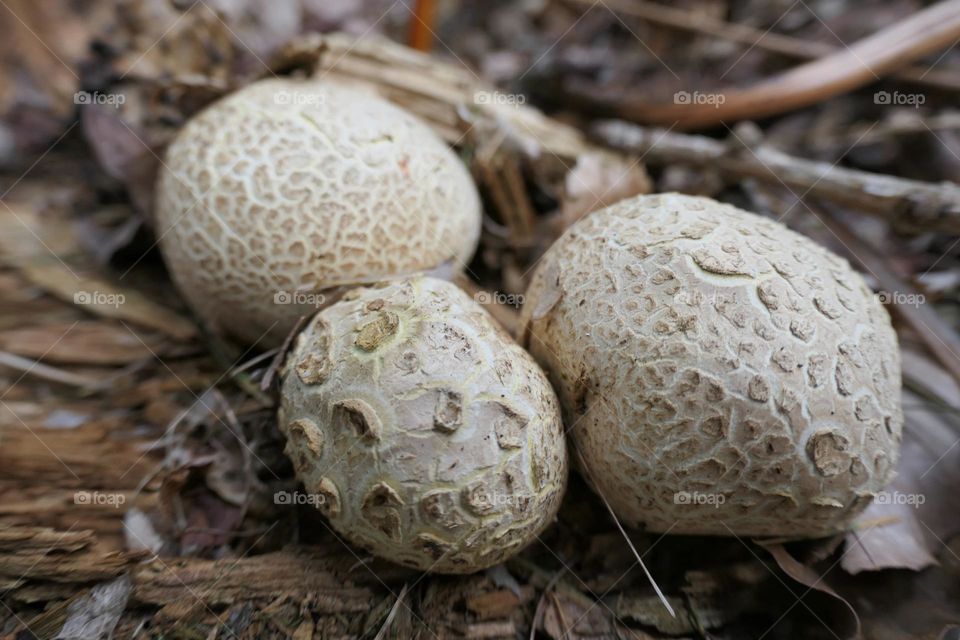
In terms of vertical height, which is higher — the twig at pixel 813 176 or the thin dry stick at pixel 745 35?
the thin dry stick at pixel 745 35

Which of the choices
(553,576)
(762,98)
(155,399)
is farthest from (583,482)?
(762,98)

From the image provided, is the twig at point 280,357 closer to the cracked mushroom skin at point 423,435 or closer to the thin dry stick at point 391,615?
the cracked mushroom skin at point 423,435

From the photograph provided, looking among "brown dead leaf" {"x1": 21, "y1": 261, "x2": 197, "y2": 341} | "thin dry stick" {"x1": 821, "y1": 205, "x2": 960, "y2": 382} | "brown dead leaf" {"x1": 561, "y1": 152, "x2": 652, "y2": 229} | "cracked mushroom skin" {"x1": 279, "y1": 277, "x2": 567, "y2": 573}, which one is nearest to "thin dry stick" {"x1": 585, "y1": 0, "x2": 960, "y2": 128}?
"brown dead leaf" {"x1": 561, "y1": 152, "x2": 652, "y2": 229}

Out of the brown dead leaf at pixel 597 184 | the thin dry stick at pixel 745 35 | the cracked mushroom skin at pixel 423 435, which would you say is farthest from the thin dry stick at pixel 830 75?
the cracked mushroom skin at pixel 423 435

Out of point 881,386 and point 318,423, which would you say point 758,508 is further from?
point 318,423

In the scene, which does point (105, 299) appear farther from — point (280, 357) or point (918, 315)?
point (918, 315)

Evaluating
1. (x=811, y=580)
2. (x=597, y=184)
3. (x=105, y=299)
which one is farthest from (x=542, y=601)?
(x=105, y=299)

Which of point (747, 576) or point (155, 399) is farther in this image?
point (155, 399)
